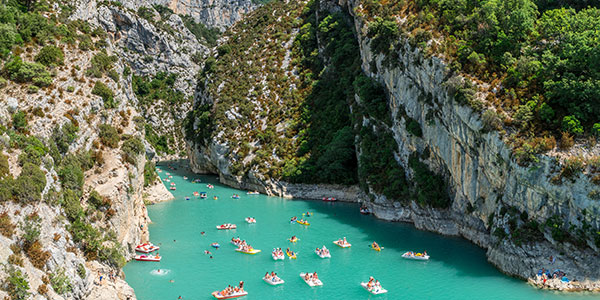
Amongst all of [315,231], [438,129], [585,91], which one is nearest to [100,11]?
[315,231]

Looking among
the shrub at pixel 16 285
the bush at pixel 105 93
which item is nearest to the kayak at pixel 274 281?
the shrub at pixel 16 285

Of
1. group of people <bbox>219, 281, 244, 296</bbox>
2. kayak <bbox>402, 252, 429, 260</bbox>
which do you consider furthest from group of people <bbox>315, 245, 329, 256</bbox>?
group of people <bbox>219, 281, 244, 296</bbox>

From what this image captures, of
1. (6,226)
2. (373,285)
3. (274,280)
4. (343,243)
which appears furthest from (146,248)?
(373,285)

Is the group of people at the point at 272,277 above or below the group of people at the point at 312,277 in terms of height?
below

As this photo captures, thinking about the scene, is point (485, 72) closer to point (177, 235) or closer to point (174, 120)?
point (177, 235)

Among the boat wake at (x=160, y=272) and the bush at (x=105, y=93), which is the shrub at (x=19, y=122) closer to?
the bush at (x=105, y=93)
